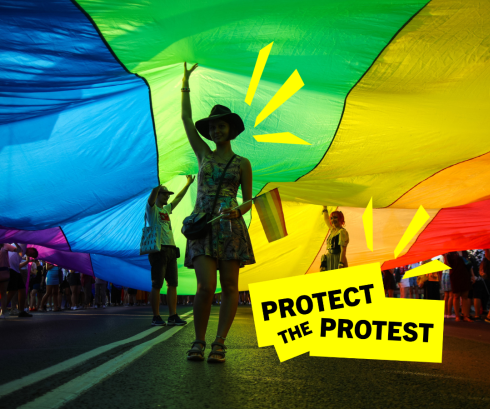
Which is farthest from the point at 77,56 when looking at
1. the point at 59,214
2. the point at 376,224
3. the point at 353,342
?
the point at 376,224

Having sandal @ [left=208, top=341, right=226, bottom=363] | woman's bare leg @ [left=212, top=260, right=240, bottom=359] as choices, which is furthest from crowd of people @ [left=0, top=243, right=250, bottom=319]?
sandal @ [left=208, top=341, right=226, bottom=363]

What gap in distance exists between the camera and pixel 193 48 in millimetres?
3875

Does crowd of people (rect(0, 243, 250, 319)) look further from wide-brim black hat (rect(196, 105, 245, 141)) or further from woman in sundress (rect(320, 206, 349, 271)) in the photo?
wide-brim black hat (rect(196, 105, 245, 141))

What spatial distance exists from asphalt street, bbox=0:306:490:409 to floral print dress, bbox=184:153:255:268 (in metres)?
0.65

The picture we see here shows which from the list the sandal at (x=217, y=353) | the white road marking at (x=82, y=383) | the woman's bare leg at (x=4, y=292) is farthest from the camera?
the woman's bare leg at (x=4, y=292)

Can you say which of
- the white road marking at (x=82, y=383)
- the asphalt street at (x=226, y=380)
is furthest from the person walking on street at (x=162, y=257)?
the white road marking at (x=82, y=383)

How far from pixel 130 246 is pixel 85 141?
3.66 metres

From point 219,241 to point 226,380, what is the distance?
1.00 metres

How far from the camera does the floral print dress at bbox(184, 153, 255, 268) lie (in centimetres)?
322

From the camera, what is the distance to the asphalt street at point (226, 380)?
2004 millimetres

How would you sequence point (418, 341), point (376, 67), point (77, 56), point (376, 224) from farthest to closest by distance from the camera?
point (376, 224), point (376, 67), point (77, 56), point (418, 341)

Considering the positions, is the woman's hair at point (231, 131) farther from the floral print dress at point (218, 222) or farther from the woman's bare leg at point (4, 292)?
the woman's bare leg at point (4, 292)

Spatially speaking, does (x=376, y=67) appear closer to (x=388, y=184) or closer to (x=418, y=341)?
(x=418, y=341)

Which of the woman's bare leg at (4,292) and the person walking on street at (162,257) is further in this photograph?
the woman's bare leg at (4,292)
